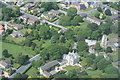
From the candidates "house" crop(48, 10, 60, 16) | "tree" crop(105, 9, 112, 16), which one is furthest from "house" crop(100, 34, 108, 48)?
"house" crop(48, 10, 60, 16)

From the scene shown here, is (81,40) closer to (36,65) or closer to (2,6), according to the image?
(36,65)

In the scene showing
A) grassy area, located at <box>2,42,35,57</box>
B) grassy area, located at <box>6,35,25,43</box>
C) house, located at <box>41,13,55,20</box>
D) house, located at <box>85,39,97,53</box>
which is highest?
house, located at <box>41,13,55,20</box>

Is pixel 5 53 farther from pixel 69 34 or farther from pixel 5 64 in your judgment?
pixel 69 34

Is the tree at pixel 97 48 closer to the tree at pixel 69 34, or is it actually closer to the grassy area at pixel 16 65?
the tree at pixel 69 34

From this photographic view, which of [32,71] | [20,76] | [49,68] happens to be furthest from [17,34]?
[20,76]

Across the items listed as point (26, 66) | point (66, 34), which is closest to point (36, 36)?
point (66, 34)

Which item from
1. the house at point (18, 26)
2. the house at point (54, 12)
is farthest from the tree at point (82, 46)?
the house at point (54, 12)

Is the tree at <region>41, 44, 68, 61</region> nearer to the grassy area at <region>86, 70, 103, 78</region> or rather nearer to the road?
the road
